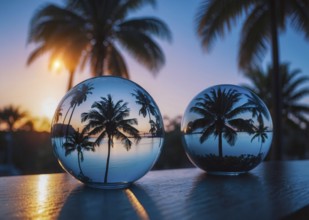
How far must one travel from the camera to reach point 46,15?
11867mm

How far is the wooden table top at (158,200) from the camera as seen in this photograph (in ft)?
2.31

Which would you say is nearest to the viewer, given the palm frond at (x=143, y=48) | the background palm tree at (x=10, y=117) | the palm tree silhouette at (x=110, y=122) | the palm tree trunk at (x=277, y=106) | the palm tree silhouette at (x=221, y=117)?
the palm tree silhouette at (x=110, y=122)

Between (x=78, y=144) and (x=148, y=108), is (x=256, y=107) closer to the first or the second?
(x=148, y=108)

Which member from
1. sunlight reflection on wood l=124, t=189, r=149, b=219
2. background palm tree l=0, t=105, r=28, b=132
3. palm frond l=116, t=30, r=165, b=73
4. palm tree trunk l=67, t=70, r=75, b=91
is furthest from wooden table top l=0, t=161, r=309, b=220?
background palm tree l=0, t=105, r=28, b=132

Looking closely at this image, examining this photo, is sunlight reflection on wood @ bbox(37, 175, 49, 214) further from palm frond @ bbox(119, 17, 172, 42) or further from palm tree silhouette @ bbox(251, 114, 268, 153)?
palm frond @ bbox(119, 17, 172, 42)

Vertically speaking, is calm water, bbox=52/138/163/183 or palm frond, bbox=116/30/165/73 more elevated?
palm frond, bbox=116/30/165/73

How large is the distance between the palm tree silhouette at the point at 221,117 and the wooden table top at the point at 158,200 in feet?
0.74

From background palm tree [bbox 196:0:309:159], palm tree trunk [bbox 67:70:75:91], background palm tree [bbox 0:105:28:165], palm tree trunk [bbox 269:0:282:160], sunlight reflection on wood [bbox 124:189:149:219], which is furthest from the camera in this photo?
background palm tree [bbox 0:105:28:165]

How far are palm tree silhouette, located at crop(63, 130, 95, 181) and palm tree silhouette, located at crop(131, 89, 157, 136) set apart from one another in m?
0.17

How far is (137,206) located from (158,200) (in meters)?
0.09

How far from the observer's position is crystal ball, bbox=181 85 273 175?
1365 mm

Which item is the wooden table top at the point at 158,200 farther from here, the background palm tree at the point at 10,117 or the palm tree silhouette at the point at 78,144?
the background palm tree at the point at 10,117

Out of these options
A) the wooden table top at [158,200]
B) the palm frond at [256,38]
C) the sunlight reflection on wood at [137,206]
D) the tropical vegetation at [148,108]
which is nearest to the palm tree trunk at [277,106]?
the palm frond at [256,38]

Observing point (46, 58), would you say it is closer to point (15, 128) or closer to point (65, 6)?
point (65, 6)
